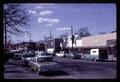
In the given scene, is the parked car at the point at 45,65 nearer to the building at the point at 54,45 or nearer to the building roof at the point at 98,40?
the building roof at the point at 98,40

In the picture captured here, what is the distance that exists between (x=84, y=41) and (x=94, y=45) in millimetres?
5387

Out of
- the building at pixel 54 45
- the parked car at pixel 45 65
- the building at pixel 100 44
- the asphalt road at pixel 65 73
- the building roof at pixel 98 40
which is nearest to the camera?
the asphalt road at pixel 65 73

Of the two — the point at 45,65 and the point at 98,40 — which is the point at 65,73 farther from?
the point at 98,40

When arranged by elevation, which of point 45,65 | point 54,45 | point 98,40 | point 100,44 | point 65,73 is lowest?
point 65,73

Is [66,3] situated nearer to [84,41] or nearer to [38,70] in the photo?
[38,70]

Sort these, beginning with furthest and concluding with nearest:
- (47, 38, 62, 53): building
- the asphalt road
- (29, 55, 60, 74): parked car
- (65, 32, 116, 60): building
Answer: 1. (47, 38, 62, 53): building
2. (65, 32, 116, 60): building
3. (29, 55, 60, 74): parked car
4. the asphalt road

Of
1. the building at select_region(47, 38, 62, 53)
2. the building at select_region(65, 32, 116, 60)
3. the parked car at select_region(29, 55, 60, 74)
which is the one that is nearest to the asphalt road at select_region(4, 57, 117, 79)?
the parked car at select_region(29, 55, 60, 74)

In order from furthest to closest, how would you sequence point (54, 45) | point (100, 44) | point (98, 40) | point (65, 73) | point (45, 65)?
1. point (54, 45)
2. point (98, 40)
3. point (100, 44)
4. point (65, 73)
5. point (45, 65)

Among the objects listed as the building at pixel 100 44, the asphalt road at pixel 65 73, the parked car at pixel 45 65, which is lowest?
the asphalt road at pixel 65 73

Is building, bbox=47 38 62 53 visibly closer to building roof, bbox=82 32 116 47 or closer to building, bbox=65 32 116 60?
building, bbox=65 32 116 60

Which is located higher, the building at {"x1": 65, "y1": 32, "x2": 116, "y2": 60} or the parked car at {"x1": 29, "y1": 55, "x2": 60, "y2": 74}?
the building at {"x1": 65, "y1": 32, "x2": 116, "y2": 60}

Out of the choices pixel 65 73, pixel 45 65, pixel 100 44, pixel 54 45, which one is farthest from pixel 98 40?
pixel 45 65

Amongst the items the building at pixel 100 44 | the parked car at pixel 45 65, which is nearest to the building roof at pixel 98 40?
the building at pixel 100 44

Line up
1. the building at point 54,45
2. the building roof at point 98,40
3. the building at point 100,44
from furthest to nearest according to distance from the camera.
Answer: the building at point 54,45, the building roof at point 98,40, the building at point 100,44
